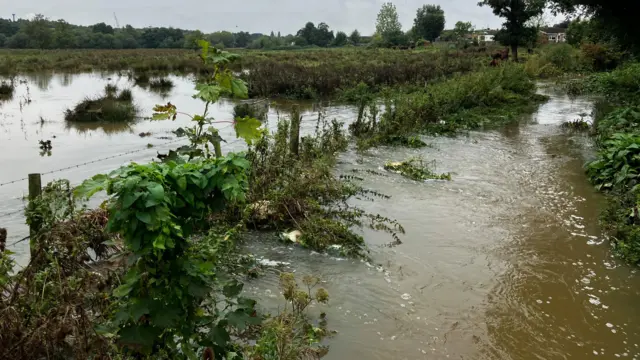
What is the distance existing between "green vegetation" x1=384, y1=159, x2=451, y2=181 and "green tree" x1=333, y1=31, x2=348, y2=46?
295ft

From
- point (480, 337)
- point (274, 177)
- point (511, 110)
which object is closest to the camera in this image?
point (480, 337)

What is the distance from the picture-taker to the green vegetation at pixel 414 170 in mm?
9531

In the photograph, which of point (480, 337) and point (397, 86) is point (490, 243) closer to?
point (480, 337)

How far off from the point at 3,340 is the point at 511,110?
17.7 meters

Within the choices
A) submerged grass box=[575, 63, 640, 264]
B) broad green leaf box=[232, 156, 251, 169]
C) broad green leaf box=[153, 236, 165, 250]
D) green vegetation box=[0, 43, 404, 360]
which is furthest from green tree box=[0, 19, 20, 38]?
broad green leaf box=[153, 236, 165, 250]

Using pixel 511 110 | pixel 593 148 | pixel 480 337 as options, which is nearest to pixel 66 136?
pixel 480 337

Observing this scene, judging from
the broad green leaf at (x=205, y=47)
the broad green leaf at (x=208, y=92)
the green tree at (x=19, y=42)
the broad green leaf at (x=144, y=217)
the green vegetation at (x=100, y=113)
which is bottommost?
the green vegetation at (x=100, y=113)

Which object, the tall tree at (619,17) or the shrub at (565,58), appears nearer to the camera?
the tall tree at (619,17)

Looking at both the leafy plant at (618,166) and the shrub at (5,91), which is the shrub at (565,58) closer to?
the leafy plant at (618,166)

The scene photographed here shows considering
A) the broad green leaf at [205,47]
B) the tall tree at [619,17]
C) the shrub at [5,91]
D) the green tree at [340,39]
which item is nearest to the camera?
the broad green leaf at [205,47]

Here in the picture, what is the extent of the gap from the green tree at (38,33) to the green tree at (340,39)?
53007 mm

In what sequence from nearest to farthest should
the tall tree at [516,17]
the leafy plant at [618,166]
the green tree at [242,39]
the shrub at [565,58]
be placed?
the leafy plant at [618,166], the shrub at [565,58], the tall tree at [516,17], the green tree at [242,39]

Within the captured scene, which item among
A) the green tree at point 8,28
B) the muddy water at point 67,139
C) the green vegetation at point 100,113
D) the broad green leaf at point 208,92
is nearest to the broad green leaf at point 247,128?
the broad green leaf at point 208,92

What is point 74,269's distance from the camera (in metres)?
3.71
